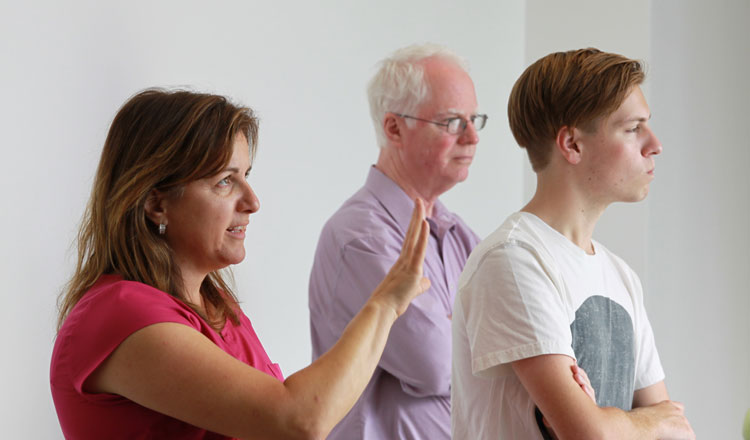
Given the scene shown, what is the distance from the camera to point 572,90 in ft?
5.95

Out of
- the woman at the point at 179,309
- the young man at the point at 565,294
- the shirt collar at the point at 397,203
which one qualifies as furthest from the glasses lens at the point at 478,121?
the woman at the point at 179,309

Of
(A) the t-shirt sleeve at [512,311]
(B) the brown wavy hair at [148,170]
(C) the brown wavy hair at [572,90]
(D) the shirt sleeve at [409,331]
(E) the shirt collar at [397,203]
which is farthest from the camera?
(E) the shirt collar at [397,203]

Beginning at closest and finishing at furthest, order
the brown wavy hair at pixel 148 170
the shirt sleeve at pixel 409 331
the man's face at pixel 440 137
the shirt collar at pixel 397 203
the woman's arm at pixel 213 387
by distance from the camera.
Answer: the woman's arm at pixel 213 387 → the brown wavy hair at pixel 148 170 → the shirt sleeve at pixel 409 331 → the shirt collar at pixel 397 203 → the man's face at pixel 440 137

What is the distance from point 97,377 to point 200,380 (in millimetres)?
176

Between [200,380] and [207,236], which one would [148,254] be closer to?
[207,236]

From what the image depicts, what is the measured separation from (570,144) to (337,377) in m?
0.80

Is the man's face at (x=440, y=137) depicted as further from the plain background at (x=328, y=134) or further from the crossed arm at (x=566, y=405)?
the crossed arm at (x=566, y=405)

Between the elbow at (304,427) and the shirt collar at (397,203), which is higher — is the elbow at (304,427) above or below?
below

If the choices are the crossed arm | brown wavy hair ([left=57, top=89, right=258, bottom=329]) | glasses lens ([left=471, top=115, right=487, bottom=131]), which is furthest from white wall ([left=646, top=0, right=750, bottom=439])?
brown wavy hair ([left=57, top=89, right=258, bottom=329])

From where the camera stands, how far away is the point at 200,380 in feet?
4.32

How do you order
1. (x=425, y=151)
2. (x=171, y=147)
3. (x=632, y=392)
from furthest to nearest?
1. (x=425, y=151)
2. (x=632, y=392)
3. (x=171, y=147)

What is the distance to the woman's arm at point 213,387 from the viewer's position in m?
1.31

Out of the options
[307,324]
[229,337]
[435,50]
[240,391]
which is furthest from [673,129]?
[240,391]

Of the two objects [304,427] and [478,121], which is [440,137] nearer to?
[478,121]
